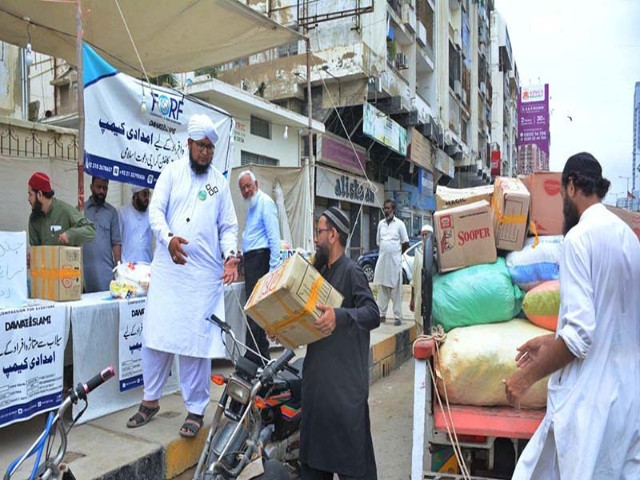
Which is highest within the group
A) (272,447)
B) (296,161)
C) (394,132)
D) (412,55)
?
(412,55)

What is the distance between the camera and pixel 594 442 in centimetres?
182

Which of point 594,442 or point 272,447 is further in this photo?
point 272,447

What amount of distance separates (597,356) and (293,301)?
1177mm

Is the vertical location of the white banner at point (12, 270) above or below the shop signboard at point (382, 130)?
below

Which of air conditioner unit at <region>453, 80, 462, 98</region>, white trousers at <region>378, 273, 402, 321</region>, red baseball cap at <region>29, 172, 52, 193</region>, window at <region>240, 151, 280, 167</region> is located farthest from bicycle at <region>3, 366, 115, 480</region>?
air conditioner unit at <region>453, 80, 462, 98</region>

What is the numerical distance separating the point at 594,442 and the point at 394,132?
529 inches

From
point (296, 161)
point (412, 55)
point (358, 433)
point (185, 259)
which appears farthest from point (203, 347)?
point (412, 55)

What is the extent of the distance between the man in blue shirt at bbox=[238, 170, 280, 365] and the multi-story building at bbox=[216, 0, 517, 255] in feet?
23.7

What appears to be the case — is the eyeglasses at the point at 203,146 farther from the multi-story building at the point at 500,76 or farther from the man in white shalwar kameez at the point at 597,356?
the multi-story building at the point at 500,76

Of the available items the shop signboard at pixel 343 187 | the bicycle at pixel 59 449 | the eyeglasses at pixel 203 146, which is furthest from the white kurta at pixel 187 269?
the shop signboard at pixel 343 187

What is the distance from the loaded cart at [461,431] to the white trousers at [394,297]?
4.80m

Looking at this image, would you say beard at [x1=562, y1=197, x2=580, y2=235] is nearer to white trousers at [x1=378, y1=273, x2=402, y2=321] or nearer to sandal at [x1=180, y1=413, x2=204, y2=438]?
sandal at [x1=180, y1=413, x2=204, y2=438]

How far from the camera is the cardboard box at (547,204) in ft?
10.2

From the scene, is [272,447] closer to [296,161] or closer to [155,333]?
[155,333]
